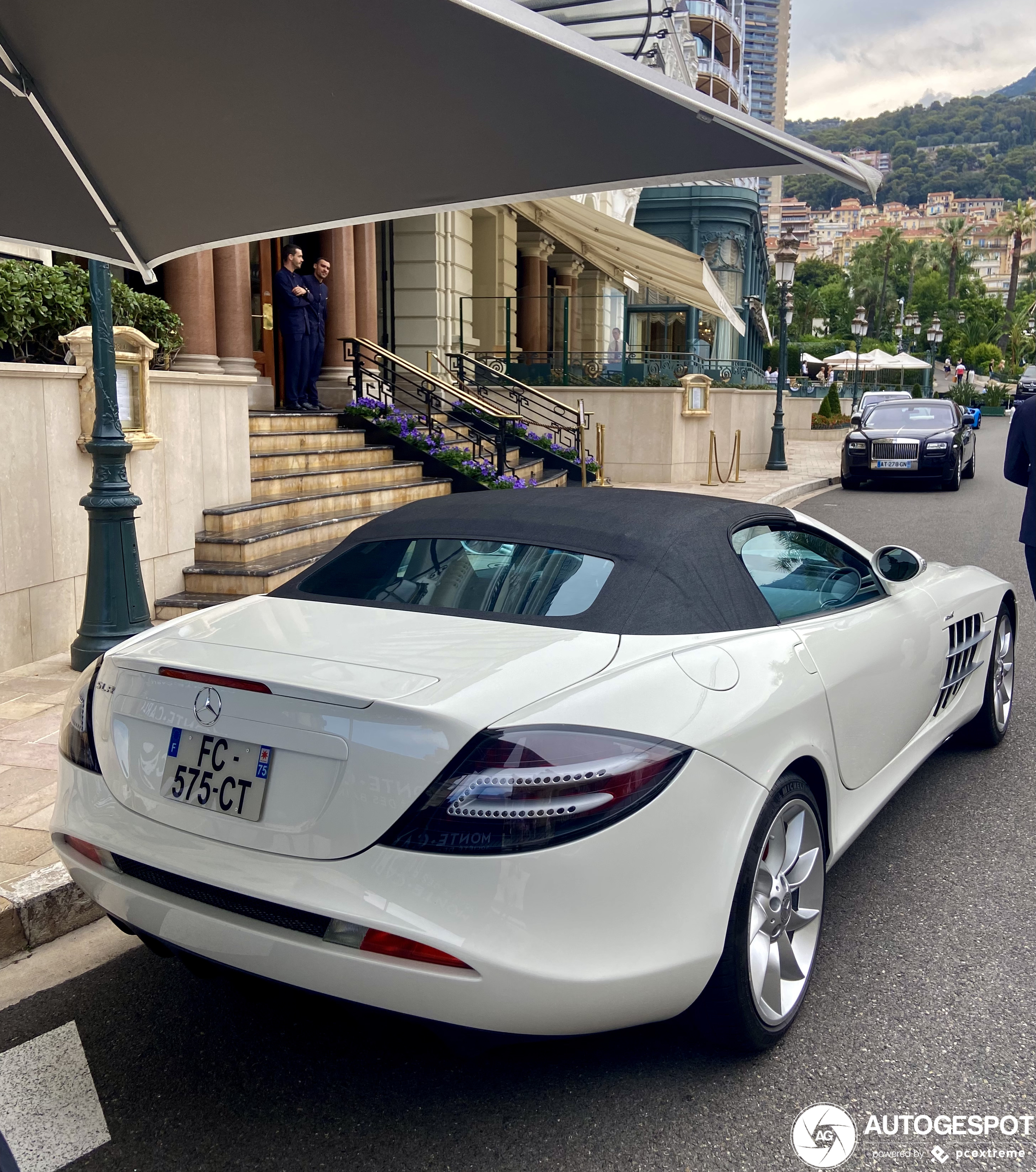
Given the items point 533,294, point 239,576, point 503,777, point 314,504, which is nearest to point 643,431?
point 533,294

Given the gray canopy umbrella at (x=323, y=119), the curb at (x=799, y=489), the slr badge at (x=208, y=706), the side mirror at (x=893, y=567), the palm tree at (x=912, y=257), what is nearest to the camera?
the slr badge at (x=208, y=706)

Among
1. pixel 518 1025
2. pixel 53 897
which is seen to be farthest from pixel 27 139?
pixel 518 1025

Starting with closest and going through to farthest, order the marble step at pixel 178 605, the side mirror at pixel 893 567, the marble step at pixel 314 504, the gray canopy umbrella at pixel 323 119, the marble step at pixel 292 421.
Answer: the gray canopy umbrella at pixel 323 119 → the side mirror at pixel 893 567 → the marble step at pixel 178 605 → the marble step at pixel 314 504 → the marble step at pixel 292 421

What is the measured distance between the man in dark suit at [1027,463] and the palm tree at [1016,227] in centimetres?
10825

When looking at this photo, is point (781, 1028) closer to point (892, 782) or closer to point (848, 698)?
point (848, 698)

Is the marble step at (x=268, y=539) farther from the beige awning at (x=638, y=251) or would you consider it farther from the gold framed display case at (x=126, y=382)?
the beige awning at (x=638, y=251)

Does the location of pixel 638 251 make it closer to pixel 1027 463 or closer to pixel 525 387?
pixel 525 387

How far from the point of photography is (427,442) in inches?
496

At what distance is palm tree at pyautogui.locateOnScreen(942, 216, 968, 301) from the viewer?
107 m

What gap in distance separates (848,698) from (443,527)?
138 cm

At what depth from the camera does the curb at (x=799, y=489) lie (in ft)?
57.7

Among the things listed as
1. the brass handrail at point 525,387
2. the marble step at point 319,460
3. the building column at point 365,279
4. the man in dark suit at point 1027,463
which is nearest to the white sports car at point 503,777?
the man in dark suit at point 1027,463

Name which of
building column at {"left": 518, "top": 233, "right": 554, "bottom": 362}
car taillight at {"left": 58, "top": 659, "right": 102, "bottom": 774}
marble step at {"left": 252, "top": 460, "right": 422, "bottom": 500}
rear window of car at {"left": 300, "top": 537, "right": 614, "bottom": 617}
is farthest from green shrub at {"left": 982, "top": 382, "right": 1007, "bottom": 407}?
car taillight at {"left": 58, "top": 659, "right": 102, "bottom": 774}

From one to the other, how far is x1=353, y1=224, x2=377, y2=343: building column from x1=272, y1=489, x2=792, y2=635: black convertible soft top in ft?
39.2
